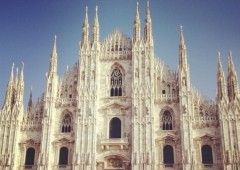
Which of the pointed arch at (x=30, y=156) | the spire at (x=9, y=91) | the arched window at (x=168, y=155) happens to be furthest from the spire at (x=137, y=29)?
the pointed arch at (x=30, y=156)

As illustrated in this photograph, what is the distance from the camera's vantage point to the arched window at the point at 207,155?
32125 millimetres

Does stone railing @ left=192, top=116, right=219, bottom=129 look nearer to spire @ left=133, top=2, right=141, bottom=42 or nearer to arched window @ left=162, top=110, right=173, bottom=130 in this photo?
arched window @ left=162, top=110, right=173, bottom=130

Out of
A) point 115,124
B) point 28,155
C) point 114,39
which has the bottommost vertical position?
point 28,155

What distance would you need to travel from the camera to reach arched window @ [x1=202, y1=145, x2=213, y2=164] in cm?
3212

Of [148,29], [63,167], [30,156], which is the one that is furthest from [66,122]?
[148,29]

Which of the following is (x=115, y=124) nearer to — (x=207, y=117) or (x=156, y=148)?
(x=156, y=148)

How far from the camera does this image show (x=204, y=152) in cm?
3250

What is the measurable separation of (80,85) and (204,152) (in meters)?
13.0

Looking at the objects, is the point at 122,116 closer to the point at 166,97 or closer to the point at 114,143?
the point at 114,143

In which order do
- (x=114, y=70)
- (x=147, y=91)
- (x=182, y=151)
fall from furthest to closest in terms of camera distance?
1. (x=114, y=70)
2. (x=147, y=91)
3. (x=182, y=151)

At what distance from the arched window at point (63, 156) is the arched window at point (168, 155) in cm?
908

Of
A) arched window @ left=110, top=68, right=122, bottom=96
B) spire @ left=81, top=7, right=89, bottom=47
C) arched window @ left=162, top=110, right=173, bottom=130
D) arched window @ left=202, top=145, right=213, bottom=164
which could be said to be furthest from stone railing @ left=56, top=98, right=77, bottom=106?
arched window @ left=202, top=145, right=213, bottom=164

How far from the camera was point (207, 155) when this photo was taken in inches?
1275

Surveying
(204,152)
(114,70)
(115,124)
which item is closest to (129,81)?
(114,70)
